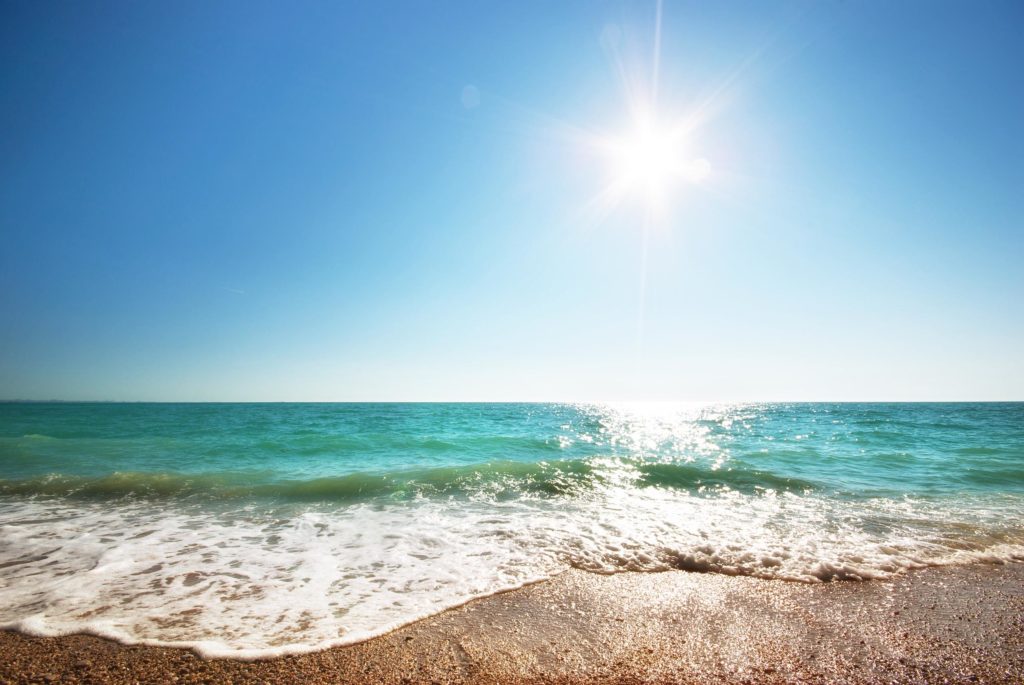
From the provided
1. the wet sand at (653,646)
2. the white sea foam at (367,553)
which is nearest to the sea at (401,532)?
the white sea foam at (367,553)

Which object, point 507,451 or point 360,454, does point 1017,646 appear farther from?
point 360,454

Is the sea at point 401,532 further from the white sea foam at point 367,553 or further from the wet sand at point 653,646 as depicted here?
the wet sand at point 653,646

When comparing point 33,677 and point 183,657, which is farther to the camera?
point 183,657

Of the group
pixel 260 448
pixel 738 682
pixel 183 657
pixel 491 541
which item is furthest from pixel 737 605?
pixel 260 448

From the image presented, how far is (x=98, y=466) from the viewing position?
12258 mm

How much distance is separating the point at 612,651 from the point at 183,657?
3032mm

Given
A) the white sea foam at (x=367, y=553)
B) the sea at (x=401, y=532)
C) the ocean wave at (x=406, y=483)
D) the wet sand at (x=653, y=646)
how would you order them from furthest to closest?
the ocean wave at (x=406, y=483) < the sea at (x=401, y=532) < the white sea foam at (x=367, y=553) < the wet sand at (x=653, y=646)

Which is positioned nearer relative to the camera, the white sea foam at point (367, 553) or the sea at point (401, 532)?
the white sea foam at point (367, 553)

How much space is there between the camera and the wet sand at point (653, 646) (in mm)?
2740

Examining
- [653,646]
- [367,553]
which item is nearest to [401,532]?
[367,553]

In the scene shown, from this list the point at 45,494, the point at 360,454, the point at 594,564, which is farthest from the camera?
the point at 360,454

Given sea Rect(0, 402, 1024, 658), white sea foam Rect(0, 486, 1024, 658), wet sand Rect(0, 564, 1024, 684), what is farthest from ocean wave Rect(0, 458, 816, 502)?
wet sand Rect(0, 564, 1024, 684)

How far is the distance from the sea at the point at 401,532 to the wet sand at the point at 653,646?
0.87 feet

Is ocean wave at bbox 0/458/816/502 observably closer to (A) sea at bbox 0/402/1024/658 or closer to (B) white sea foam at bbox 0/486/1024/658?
(A) sea at bbox 0/402/1024/658
